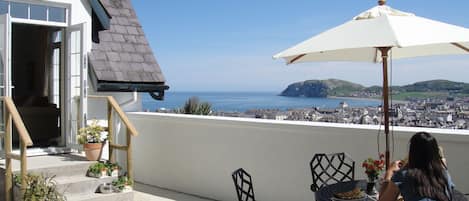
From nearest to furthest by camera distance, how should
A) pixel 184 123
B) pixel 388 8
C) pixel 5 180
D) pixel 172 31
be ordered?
pixel 388 8
pixel 5 180
pixel 184 123
pixel 172 31

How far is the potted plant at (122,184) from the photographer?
710cm

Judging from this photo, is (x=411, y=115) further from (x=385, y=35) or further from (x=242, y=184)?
(x=242, y=184)

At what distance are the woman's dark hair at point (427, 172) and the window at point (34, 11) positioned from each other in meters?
6.44

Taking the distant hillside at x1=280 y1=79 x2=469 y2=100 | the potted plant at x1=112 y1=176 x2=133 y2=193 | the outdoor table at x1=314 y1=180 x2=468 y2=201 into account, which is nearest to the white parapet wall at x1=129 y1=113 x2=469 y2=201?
the distant hillside at x1=280 y1=79 x2=469 y2=100

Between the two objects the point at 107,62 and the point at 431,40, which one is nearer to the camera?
the point at 431,40

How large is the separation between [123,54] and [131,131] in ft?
8.75

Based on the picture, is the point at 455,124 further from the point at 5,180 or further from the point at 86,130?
the point at 5,180

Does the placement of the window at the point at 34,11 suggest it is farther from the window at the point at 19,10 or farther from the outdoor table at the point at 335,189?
the outdoor table at the point at 335,189

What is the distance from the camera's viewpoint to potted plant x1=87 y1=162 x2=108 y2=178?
23.6 ft

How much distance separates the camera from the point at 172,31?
60938 millimetres

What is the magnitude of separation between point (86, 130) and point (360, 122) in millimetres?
4298

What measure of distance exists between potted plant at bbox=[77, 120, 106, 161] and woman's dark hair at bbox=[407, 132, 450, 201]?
528 centimetres

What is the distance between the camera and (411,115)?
6.54 metres

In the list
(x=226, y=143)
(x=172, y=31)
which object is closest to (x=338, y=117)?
(x=226, y=143)
